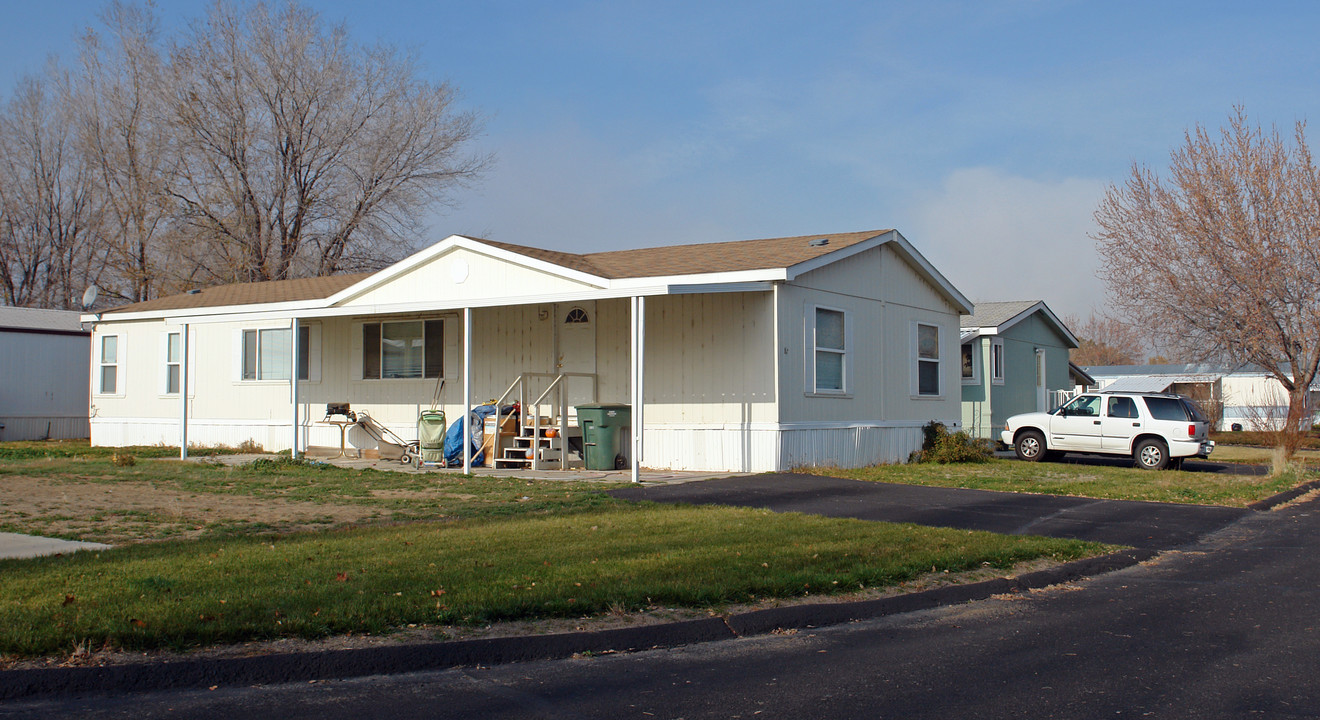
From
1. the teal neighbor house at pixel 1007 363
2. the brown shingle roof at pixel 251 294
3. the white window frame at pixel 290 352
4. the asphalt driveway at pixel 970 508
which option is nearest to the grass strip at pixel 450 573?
the asphalt driveway at pixel 970 508

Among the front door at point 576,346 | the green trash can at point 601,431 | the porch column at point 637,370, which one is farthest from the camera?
the front door at point 576,346

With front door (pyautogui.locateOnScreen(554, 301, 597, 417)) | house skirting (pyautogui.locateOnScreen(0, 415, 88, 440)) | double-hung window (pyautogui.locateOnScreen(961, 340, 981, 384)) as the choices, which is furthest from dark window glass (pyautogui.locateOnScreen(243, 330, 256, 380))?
double-hung window (pyautogui.locateOnScreen(961, 340, 981, 384))

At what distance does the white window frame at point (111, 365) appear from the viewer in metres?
24.9

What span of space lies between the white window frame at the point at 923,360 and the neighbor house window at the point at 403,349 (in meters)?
9.20

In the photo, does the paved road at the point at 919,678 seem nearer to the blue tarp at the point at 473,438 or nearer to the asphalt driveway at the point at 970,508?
the asphalt driveway at the point at 970,508

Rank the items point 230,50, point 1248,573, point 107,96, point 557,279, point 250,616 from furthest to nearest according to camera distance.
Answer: point 107,96, point 230,50, point 557,279, point 1248,573, point 250,616

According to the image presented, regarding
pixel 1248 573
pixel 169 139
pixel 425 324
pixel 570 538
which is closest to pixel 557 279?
pixel 425 324

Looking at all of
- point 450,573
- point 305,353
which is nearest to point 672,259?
point 305,353

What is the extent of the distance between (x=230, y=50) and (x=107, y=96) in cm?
608

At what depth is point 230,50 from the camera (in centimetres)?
3406

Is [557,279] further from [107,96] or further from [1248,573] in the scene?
[107,96]

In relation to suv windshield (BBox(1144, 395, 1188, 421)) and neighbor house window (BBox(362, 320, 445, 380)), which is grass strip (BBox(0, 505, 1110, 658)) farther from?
suv windshield (BBox(1144, 395, 1188, 421))

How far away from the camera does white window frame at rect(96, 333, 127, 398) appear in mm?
24862

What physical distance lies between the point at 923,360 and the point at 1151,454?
15.5 ft
